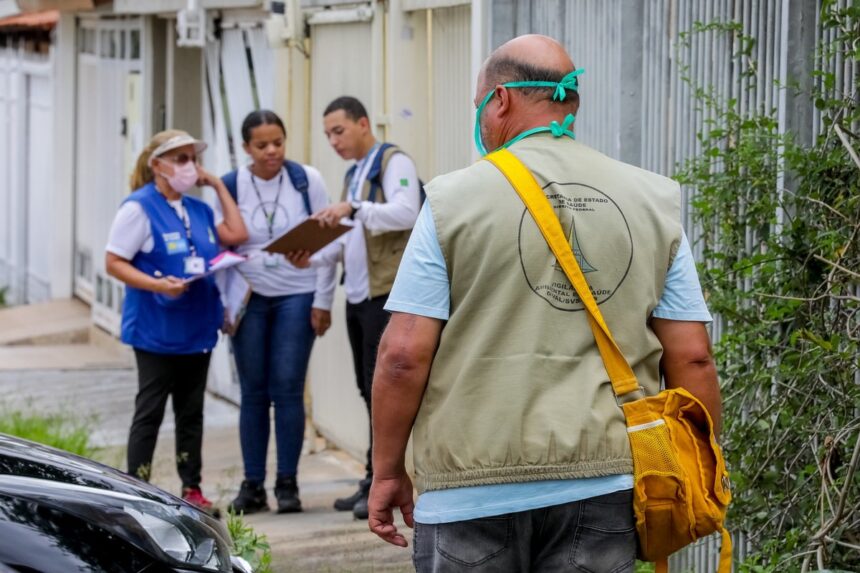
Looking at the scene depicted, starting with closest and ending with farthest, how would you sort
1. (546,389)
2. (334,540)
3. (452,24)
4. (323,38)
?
(546,389), (334,540), (452,24), (323,38)

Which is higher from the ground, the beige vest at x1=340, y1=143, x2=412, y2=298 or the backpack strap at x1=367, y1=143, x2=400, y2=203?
the backpack strap at x1=367, y1=143, x2=400, y2=203

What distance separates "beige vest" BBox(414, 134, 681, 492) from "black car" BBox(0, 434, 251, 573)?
35.0 inches

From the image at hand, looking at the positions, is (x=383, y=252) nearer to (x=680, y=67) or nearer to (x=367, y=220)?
(x=367, y=220)

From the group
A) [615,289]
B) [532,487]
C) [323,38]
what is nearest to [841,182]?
[615,289]

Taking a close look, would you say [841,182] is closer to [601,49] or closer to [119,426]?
[601,49]

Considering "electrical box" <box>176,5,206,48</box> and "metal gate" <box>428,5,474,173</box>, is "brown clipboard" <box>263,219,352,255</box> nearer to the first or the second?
"metal gate" <box>428,5,474,173</box>

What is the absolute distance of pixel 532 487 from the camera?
3352 mm

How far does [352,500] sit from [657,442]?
4.26 meters

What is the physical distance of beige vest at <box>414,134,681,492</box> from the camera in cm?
334

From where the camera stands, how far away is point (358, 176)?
7.14 m

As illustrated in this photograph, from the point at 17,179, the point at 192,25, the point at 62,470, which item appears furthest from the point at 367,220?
the point at 17,179

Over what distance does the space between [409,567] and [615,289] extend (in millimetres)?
3017

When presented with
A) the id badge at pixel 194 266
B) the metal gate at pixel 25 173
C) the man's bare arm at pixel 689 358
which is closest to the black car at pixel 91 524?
the man's bare arm at pixel 689 358

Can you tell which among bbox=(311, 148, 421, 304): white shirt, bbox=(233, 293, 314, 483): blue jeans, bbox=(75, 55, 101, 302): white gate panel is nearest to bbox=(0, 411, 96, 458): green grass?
bbox=(233, 293, 314, 483): blue jeans
